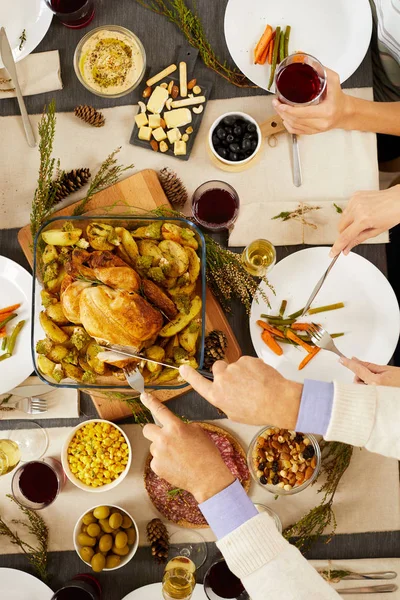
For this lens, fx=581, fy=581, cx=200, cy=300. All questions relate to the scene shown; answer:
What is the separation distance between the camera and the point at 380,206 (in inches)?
56.6

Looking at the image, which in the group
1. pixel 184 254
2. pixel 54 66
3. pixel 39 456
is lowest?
pixel 39 456

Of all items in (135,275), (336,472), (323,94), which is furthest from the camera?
(336,472)

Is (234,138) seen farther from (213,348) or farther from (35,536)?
(35,536)

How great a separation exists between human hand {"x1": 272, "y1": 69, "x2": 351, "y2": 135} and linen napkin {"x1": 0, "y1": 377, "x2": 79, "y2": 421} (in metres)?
0.94

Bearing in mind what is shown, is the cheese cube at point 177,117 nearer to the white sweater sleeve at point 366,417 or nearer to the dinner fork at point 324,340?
the dinner fork at point 324,340

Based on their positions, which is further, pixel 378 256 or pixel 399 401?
pixel 378 256

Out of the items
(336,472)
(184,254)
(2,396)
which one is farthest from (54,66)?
(336,472)

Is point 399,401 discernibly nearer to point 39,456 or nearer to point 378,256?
point 378,256

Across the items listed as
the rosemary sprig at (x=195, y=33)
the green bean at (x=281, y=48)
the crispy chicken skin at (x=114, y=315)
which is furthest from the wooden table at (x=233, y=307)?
the crispy chicken skin at (x=114, y=315)

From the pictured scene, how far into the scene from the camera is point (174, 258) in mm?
1427

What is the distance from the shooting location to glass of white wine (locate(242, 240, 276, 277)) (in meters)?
1.57

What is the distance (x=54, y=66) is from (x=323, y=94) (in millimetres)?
759

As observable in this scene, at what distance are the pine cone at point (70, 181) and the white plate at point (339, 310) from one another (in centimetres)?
59

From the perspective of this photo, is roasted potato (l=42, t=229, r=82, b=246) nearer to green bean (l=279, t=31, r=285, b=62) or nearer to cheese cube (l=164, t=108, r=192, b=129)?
cheese cube (l=164, t=108, r=192, b=129)
